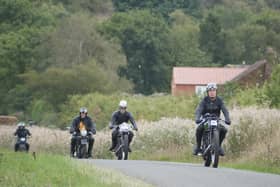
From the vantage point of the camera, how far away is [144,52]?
116750 millimetres

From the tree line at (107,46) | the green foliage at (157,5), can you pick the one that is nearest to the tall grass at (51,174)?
the tree line at (107,46)

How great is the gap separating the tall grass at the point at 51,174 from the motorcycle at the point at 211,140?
16.0 ft

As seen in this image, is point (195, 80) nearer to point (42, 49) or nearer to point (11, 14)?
point (42, 49)

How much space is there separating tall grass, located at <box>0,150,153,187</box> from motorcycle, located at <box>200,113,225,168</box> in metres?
4.86

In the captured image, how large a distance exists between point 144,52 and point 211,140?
92986 mm

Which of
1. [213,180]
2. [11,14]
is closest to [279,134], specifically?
[213,180]

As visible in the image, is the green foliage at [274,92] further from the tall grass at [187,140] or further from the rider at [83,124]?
the rider at [83,124]

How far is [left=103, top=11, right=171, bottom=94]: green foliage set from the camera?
115750mm

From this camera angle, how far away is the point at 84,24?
9762cm

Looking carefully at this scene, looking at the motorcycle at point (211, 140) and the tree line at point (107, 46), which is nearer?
the motorcycle at point (211, 140)

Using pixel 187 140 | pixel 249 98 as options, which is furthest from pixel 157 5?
pixel 187 140

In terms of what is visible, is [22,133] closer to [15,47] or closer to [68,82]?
[68,82]

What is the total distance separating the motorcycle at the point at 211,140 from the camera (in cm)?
2372

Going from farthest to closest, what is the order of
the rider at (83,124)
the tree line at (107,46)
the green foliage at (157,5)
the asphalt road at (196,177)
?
1. the green foliage at (157,5)
2. the tree line at (107,46)
3. the rider at (83,124)
4. the asphalt road at (196,177)
